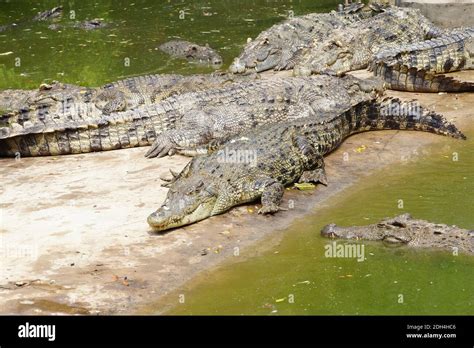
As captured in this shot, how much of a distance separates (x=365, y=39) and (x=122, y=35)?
5.13m

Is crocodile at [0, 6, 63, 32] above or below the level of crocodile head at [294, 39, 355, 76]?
above

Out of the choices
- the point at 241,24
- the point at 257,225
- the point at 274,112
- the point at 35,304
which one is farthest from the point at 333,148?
the point at 241,24

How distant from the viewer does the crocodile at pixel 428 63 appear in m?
11.7

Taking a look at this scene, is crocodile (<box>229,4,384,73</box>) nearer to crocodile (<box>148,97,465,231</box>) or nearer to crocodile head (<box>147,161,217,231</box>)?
crocodile (<box>148,97,465,231</box>)

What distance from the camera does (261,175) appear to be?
8539 millimetres

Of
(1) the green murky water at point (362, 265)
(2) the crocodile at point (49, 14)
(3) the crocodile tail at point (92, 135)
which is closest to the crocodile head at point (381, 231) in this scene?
(1) the green murky water at point (362, 265)

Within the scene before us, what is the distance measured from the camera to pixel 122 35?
16.7 metres

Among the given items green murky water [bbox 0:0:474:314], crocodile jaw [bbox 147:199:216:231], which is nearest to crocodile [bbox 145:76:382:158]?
green murky water [bbox 0:0:474:314]

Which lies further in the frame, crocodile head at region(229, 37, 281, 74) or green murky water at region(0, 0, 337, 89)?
green murky water at region(0, 0, 337, 89)

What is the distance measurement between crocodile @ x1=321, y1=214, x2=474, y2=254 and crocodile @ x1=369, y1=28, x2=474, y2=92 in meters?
4.62

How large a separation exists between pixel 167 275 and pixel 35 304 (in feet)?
3.57

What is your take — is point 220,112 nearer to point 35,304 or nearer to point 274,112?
point 274,112

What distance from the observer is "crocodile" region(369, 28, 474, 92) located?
11.7 metres

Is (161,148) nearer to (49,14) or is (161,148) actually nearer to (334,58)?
(334,58)
